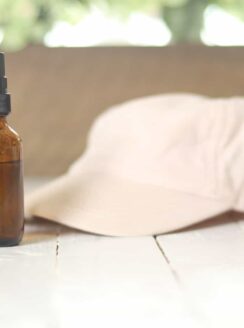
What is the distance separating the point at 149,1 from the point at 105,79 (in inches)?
20.5

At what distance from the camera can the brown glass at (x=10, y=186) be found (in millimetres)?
678

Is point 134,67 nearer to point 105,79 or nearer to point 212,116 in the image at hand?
point 105,79

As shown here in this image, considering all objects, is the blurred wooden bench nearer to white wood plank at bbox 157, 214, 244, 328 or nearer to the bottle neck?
white wood plank at bbox 157, 214, 244, 328

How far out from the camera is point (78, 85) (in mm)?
1323

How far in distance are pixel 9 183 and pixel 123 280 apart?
182 millimetres

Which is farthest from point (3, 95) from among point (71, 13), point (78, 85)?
point (71, 13)

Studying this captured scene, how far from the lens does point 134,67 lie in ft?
4.38

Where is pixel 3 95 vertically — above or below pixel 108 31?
above

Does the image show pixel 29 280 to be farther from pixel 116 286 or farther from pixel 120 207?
pixel 120 207

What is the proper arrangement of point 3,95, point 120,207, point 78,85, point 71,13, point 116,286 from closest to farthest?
point 116,286, point 3,95, point 120,207, point 78,85, point 71,13

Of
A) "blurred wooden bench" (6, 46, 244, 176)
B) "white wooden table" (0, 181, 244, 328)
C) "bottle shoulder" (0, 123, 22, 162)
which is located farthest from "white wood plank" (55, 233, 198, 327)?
"blurred wooden bench" (6, 46, 244, 176)

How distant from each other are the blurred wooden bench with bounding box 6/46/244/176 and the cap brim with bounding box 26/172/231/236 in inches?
17.9

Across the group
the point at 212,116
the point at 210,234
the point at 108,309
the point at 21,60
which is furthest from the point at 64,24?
the point at 108,309

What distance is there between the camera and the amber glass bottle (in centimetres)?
68
